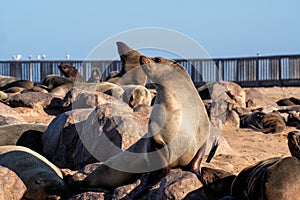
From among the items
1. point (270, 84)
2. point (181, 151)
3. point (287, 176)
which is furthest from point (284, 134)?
point (270, 84)

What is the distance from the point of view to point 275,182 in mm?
7012

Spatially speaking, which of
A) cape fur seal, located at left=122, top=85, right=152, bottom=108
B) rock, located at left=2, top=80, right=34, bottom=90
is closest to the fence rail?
rock, located at left=2, top=80, right=34, bottom=90

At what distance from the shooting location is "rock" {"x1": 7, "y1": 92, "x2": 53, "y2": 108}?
16.1 m

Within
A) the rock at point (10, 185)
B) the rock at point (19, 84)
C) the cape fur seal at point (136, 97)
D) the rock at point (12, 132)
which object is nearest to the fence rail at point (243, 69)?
the rock at point (19, 84)

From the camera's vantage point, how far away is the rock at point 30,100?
16125mm

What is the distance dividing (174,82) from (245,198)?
1.56m

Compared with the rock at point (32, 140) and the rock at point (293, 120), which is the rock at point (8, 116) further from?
the rock at point (293, 120)

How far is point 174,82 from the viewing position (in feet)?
27.3

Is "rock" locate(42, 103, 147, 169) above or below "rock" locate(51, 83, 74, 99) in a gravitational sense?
above

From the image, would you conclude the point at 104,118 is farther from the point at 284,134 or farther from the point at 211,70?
the point at 211,70

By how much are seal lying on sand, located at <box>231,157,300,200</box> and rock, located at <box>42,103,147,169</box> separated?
2.64m

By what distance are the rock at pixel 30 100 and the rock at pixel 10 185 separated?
24.0ft

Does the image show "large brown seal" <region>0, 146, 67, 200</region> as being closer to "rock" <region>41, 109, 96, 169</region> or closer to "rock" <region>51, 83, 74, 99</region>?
"rock" <region>41, 109, 96, 169</region>

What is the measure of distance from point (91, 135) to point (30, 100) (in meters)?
5.88
